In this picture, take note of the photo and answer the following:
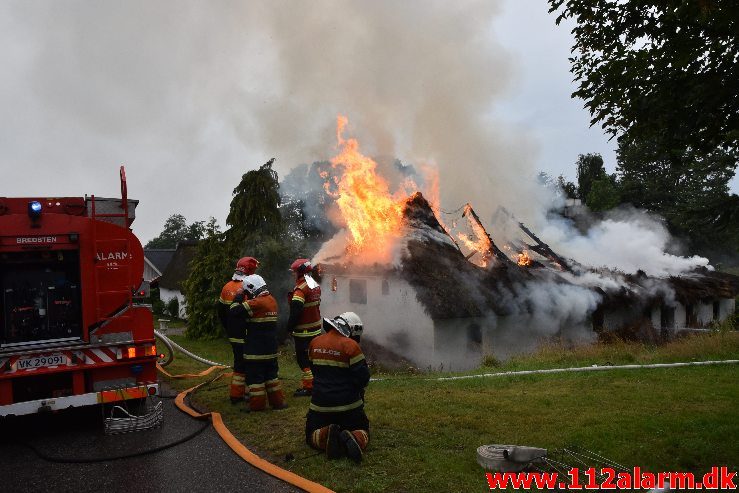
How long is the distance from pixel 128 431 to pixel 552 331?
550 inches

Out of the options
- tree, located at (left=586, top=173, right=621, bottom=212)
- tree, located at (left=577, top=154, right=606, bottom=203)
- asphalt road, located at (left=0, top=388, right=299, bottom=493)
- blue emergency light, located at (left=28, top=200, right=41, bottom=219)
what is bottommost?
asphalt road, located at (left=0, top=388, right=299, bottom=493)

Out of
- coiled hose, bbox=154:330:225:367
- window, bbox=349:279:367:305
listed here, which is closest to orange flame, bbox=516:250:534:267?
window, bbox=349:279:367:305

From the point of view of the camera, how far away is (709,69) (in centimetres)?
539

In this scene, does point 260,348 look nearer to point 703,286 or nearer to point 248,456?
point 248,456

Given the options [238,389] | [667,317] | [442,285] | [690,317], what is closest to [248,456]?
[238,389]

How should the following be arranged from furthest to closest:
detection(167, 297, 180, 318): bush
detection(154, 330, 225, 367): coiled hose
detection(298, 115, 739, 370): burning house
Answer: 1. detection(167, 297, 180, 318): bush
2. detection(298, 115, 739, 370): burning house
3. detection(154, 330, 225, 367): coiled hose

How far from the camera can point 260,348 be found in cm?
736

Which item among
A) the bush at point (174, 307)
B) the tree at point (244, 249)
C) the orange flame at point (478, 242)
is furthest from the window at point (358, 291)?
the bush at point (174, 307)

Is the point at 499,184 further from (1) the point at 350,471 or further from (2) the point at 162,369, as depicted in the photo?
(1) the point at 350,471

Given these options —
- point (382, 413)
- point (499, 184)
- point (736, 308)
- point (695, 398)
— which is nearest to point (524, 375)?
point (695, 398)

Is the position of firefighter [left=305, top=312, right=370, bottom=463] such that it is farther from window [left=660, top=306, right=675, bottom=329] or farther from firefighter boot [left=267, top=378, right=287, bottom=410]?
window [left=660, top=306, right=675, bottom=329]

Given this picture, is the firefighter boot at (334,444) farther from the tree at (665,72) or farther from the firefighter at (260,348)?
the tree at (665,72)

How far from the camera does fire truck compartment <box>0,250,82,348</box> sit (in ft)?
22.2

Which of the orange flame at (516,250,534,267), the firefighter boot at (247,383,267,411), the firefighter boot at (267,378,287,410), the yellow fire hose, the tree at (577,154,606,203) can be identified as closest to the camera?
the yellow fire hose
